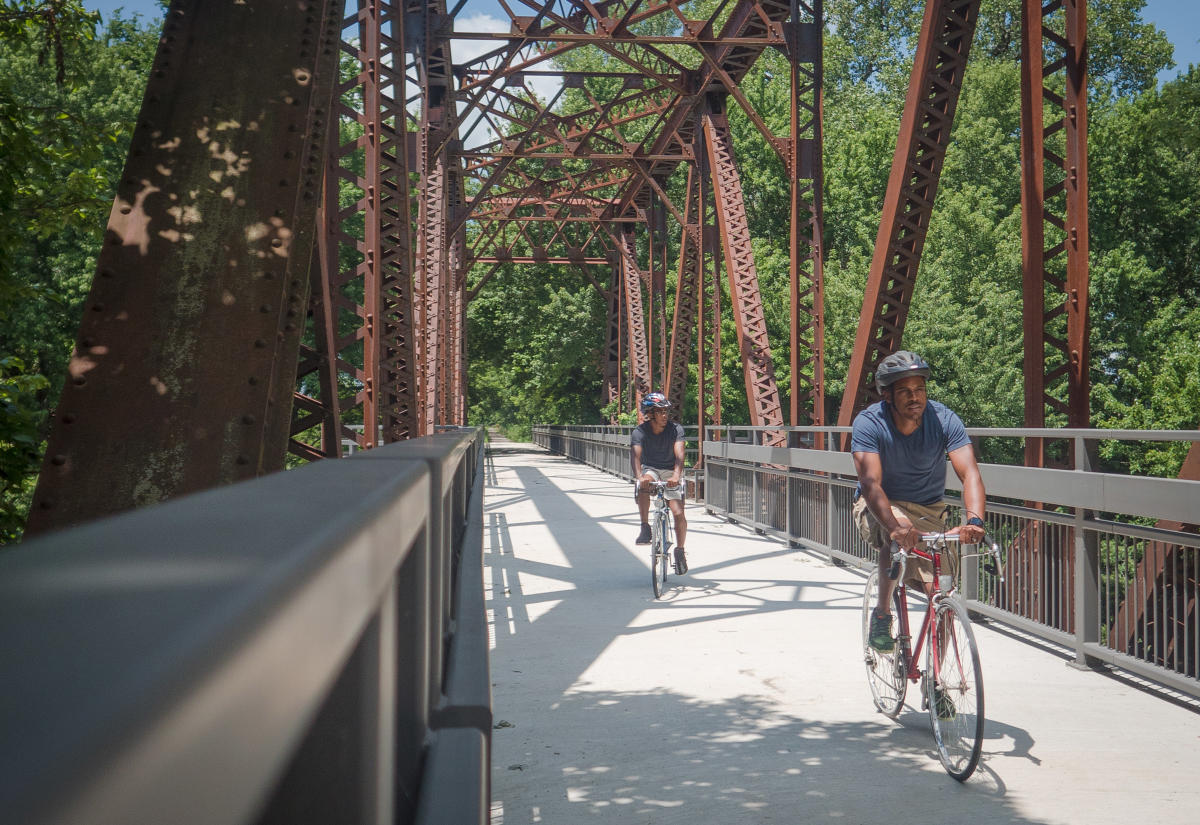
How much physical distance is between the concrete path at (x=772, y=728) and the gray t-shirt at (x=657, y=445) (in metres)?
1.47

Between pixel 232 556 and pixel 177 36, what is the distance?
3.38 meters

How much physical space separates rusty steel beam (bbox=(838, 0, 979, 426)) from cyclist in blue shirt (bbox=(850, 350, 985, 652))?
16.8 feet

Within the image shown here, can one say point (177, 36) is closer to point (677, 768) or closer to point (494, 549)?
point (677, 768)

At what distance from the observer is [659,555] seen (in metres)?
10.2

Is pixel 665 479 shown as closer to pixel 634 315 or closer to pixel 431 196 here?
pixel 431 196

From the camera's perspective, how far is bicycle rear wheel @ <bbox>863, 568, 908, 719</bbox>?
18.9 ft

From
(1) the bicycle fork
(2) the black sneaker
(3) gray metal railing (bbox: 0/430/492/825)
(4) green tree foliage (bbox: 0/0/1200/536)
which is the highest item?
→ (4) green tree foliage (bbox: 0/0/1200/536)

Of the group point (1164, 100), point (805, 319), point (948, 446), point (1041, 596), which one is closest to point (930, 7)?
point (1041, 596)

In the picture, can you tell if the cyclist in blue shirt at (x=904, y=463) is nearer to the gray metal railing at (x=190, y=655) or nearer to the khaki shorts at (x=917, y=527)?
the khaki shorts at (x=917, y=527)

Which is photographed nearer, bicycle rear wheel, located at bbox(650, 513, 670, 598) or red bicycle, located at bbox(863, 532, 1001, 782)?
red bicycle, located at bbox(863, 532, 1001, 782)

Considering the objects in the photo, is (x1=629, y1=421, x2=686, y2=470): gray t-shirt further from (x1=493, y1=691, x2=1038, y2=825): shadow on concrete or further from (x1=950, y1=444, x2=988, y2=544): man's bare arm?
(x1=950, y1=444, x2=988, y2=544): man's bare arm

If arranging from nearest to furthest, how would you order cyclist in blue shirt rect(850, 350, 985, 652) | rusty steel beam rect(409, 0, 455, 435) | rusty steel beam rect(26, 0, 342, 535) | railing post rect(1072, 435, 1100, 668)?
rusty steel beam rect(26, 0, 342, 535)
cyclist in blue shirt rect(850, 350, 985, 652)
railing post rect(1072, 435, 1100, 668)
rusty steel beam rect(409, 0, 455, 435)

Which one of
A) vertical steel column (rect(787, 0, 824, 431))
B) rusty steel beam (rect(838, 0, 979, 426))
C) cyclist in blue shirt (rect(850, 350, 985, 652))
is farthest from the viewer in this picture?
vertical steel column (rect(787, 0, 824, 431))

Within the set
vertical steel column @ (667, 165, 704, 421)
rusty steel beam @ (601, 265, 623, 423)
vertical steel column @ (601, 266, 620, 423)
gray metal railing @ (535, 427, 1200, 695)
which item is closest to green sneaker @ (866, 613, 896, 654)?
gray metal railing @ (535, 427, 1200, 695)
